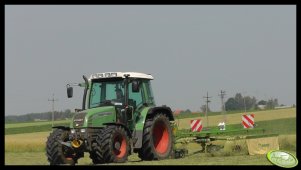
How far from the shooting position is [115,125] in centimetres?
1195

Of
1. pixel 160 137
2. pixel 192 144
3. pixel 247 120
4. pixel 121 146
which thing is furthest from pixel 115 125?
pixel 247 120

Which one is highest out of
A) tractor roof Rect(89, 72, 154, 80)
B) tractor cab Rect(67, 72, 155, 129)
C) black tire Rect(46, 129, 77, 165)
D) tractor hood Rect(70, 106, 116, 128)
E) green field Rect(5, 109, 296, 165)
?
tractor roof Rect(89, 72, 154, 80)

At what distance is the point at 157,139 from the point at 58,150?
3.06 metres

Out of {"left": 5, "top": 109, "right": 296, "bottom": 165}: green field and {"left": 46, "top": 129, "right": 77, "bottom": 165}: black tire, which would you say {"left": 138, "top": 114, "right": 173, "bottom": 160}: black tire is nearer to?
{"left": 5, "top": 109, "right": 296, "bottom": 165}: green field

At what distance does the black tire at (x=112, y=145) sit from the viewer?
36.9ft

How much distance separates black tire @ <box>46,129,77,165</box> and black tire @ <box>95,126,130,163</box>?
0.87 meters

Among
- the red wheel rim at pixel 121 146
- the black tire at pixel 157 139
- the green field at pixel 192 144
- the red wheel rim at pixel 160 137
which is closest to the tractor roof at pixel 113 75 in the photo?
the black tire at pixel 157 139

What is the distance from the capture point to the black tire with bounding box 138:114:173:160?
12.8m

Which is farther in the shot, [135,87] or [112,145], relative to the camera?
[135,87]

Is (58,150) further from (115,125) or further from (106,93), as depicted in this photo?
(106,93)

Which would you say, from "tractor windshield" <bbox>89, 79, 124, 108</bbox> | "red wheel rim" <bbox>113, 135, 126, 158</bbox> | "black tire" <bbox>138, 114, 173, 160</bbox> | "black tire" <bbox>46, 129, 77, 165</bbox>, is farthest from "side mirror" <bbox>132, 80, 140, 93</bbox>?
"black tire" <bbox>46, 129, 77, 165</bbox>

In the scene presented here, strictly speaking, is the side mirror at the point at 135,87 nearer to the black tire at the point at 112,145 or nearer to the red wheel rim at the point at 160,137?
the black tire at the point at 112,145

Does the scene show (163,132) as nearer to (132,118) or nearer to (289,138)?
(132,118)

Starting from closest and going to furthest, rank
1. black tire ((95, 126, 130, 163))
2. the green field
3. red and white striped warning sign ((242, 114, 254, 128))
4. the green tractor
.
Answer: black tire ((95, 126, 130, 163))
the green tractor
the green field
red and white striped warning sign ((242, 114, 254, 128))
